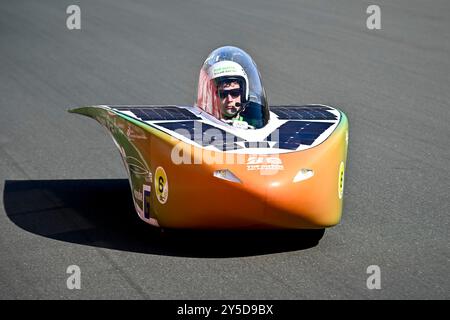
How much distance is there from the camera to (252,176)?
24.7 feet

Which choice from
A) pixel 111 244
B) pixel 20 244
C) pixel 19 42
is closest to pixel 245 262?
pixel 111 244

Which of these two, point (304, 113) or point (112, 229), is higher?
point (304, 113)

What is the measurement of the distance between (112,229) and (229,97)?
5.07ft

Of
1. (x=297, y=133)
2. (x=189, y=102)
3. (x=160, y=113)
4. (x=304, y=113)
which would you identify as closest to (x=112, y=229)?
(x=160, y=113)

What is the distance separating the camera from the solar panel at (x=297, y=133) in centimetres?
808

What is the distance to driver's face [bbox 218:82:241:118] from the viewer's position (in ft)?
28.9

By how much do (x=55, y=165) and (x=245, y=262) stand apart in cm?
372

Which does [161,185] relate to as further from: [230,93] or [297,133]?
[230,93]

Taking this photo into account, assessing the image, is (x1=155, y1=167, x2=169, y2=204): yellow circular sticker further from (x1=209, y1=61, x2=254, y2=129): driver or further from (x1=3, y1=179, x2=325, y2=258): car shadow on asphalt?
(x1=209, y1=61, x2=254, y2=129): driver

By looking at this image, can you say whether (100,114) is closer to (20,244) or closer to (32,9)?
(20,244)

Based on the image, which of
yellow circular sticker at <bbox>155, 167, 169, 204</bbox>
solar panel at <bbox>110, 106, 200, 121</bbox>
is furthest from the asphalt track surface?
solar panel at <bbox>110, 106, 200, 121</bbox>

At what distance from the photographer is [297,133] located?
8.40m

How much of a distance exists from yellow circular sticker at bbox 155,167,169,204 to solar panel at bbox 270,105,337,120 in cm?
158

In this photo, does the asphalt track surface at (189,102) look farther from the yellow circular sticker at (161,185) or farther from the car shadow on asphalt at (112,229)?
the yellow circular sticker at (161,185)
